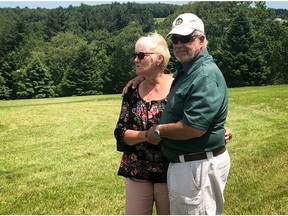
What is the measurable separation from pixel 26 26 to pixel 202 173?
83780 mm

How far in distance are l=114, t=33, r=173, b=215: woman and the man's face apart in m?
0.37

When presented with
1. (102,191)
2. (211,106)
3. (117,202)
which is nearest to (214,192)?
(211,106)

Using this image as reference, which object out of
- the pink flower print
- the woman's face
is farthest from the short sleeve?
the pink flower print

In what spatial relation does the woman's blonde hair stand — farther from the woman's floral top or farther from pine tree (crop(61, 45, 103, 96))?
pine tree (crop(61, 45, 103, 96))

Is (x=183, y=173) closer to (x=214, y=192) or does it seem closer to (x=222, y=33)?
(x=214, y=192)

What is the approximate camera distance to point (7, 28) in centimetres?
7806

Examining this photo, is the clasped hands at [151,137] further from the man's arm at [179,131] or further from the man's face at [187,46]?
the man's face at [187,46]

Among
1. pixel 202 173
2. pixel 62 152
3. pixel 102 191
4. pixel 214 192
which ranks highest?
pixel 202 173

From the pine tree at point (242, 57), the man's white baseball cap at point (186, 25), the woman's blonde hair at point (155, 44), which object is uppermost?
the man's white baseball cap at point (186, 25)

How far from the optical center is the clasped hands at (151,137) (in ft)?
9.30

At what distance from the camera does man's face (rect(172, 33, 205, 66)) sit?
2.72 m

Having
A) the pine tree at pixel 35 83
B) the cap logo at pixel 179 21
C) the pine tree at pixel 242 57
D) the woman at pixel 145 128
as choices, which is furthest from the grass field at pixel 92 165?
the pine tree at pixel 35 83

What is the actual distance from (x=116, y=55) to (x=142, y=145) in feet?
179

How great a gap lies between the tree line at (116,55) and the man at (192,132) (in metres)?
24.3
